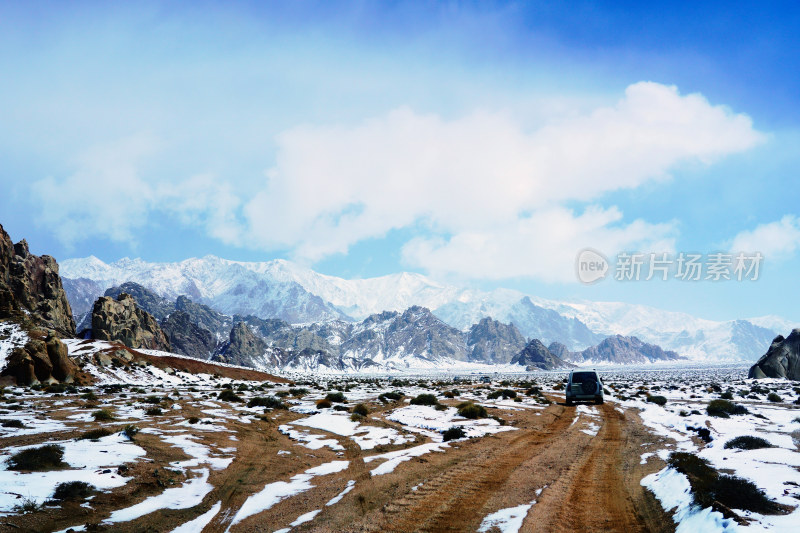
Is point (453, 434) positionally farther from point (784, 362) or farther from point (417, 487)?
point (784, 362)

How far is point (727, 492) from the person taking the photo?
6.75m

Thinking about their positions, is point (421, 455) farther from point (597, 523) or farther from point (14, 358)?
point (14, 358)

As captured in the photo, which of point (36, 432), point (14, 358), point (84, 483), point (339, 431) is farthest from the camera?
point (14, 358)

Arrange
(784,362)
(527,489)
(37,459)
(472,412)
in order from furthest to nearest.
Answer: (784,362), (472,412), (37,459), (527,489)

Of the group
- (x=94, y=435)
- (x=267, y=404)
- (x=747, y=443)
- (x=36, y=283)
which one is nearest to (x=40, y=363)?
(x=267, y=404)

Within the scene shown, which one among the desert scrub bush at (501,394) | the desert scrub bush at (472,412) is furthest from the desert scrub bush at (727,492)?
the desert scrub bush at (501,394)

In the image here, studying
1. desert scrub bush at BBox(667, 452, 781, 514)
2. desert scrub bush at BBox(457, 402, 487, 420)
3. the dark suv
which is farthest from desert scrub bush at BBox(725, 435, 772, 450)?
the dark suv

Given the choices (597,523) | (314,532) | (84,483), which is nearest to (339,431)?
(84,483)

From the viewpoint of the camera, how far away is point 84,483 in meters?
8.43

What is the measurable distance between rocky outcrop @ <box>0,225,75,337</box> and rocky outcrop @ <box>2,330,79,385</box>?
23.2 m

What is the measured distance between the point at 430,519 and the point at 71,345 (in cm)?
6215

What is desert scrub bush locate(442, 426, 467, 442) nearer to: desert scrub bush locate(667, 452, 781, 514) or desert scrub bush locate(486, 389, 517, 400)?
desert scrub bush locate(667, 452, 781, 514)

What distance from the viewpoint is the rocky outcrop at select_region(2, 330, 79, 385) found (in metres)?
35.0

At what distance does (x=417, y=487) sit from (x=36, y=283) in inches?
3569
